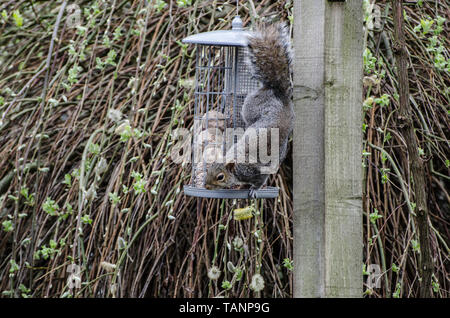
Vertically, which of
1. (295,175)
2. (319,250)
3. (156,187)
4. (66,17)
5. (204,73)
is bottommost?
(319,250)

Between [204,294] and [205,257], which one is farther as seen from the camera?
[204,294]

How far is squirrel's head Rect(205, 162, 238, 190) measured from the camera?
1794mm

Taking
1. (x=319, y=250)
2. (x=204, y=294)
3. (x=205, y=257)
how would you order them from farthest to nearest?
(x=204, y=294) < (x=205, y=257) < (x=319, y=250)

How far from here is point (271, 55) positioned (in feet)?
5.36

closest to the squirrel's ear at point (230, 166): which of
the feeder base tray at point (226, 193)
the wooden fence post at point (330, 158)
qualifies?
the feeder base tray at point (226, 193)

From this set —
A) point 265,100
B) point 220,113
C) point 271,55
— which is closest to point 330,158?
point 271,55

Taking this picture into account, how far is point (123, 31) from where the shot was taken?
259cm

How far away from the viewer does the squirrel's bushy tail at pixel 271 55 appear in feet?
5.32

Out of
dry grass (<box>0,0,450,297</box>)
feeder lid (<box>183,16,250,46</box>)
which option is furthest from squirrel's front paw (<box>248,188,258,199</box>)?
feeder lid (<box>183,16,250,46</box>)

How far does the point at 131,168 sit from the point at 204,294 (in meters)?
0.54

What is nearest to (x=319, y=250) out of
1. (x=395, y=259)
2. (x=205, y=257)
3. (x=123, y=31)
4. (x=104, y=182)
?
(x=205, y=257)

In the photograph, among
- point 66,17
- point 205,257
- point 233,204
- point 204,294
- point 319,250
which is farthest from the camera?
point 66,17

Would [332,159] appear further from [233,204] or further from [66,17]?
[66,17]

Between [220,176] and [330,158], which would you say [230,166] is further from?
[330,158]
